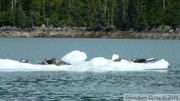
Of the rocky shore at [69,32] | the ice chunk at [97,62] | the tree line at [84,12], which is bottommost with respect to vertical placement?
the rocky shore at [69,32]

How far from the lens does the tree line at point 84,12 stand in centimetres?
17725

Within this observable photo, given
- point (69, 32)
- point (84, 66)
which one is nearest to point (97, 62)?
point (84, 66)

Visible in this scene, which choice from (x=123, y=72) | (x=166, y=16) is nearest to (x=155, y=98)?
(x=123, y=72)

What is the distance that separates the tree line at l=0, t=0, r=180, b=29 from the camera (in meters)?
177

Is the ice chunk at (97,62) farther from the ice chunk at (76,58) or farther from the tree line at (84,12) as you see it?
the tree line at (84,12)

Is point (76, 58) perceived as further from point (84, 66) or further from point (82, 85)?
point (82, 85)

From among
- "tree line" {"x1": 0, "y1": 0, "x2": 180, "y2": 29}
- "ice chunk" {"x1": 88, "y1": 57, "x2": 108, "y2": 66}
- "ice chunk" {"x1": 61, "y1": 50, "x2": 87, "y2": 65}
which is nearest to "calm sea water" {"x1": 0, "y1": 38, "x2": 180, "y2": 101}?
"ice chunk" {"x1": 88, "y1": 57, "x2": 108, "y2": 66}

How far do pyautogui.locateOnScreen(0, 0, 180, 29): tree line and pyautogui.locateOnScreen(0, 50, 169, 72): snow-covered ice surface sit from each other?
110866mm

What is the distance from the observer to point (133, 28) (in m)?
179

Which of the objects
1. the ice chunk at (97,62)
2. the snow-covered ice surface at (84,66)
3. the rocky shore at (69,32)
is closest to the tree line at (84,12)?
the rocky shore at (69,32)

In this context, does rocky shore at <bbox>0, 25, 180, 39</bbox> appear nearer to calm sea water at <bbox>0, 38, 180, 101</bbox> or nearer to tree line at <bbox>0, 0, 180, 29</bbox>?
tree line at <bbox>0, 0, 180, 29</bbox>

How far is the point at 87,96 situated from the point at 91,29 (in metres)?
140

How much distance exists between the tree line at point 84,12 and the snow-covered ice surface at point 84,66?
364 ft

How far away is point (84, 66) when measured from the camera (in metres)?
61.7
